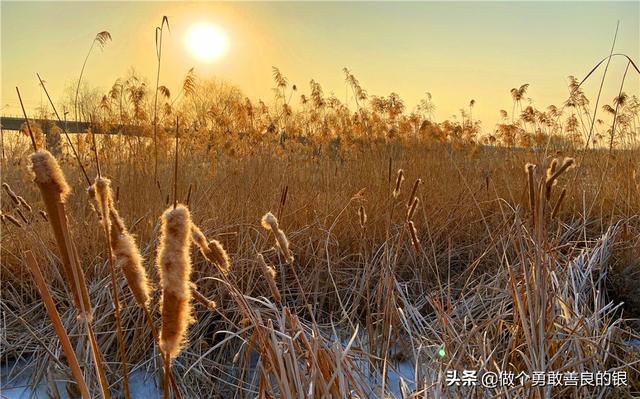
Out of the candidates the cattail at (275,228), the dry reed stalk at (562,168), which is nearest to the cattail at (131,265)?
the cattail at (275,228)

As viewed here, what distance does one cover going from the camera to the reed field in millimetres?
1098

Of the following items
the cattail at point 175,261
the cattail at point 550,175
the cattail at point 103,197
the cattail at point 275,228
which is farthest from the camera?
the cattail at point 550,175

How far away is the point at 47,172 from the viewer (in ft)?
1.85

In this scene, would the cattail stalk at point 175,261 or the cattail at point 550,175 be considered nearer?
the cattail stalk at point 175,261

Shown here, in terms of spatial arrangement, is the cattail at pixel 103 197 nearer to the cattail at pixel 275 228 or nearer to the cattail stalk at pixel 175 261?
the cattail stalk at pixel 175 261

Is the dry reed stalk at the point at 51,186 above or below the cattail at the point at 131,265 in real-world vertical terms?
above

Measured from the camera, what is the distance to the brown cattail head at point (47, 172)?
1.84 feet

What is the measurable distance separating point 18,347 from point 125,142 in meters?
2.07

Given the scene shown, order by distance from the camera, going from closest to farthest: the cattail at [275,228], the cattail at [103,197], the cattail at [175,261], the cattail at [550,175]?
the cattail at [175,261], the cattail at [103,197], the cattail at [275,228], the cattail at [550,175]

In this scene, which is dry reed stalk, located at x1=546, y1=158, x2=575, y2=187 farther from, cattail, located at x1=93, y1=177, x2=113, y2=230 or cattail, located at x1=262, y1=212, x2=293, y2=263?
cattail, located at x1=93, y1=177, x2=113, y2=230

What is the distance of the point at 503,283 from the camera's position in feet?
8.30

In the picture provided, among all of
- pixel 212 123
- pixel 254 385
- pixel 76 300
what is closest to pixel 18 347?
pixel 254 385

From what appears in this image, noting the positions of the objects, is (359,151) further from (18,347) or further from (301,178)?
(18,347)

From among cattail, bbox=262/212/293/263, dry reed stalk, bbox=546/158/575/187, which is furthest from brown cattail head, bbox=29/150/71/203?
dry reed stalk, bbox=546/158/575/187
